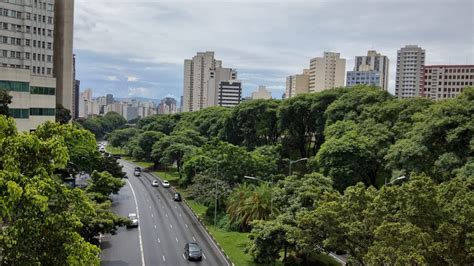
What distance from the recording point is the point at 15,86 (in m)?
50.9

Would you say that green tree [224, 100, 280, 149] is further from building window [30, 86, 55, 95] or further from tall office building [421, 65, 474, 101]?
tall office building [421, 65, 474, 101]

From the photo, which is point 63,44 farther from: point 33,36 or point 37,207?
point 37,207

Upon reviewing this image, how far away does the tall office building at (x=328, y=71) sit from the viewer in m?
169

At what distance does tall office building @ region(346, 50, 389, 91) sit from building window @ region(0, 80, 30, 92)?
131710 millimetres

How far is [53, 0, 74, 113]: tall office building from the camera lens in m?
88.4

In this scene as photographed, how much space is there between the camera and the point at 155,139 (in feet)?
300

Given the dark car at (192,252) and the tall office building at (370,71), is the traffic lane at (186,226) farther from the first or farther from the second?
the tall office building at (370,71)

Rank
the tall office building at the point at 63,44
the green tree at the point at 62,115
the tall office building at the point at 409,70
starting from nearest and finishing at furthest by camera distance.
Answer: the green tree at the point at 62,115, the tall office building at the point at 63,44, the tall office building at the point at 409,70

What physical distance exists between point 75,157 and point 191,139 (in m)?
32.1

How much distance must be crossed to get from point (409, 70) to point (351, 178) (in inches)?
5118

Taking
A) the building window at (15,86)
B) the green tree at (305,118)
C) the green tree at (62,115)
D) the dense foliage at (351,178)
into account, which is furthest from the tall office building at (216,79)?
the building window at (15,86)

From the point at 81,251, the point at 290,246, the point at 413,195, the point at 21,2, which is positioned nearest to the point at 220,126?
the point at 21,2

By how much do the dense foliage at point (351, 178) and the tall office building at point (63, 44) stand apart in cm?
2352

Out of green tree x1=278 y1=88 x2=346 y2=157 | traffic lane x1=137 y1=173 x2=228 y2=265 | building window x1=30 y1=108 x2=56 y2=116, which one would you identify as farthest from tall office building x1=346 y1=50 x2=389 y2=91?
building window x1=30 y1=108 x2=56 y2=116
